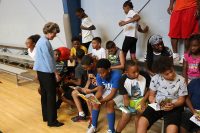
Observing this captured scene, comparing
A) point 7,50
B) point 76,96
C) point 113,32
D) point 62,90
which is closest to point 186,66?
point 76,96

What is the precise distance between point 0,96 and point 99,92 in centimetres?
277

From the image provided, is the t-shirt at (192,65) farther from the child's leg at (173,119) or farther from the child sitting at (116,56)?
the child sitting at (116,56)

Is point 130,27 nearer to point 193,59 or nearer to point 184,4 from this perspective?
point 184,4

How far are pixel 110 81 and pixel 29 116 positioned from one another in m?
1.64

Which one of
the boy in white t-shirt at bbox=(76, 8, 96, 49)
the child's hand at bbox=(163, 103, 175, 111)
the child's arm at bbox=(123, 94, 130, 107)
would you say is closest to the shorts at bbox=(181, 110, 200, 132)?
the child's hand at bbox=(163, 103, 175, 111)

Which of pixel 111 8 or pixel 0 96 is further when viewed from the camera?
pixel 111 8

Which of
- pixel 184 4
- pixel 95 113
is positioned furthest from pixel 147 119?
pixel 184 4

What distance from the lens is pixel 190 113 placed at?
107 inches

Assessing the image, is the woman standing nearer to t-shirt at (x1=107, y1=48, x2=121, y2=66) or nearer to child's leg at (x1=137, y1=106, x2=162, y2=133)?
t-shirt at (x1=107, y1=48, x2=121, y2=66)

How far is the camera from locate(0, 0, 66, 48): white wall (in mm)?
6916

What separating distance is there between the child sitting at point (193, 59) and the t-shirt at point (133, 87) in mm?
611

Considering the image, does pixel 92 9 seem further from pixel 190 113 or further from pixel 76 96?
pixel 190 113

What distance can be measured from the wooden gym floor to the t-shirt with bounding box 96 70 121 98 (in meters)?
0.57

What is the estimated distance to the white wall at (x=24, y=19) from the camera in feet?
22.7
